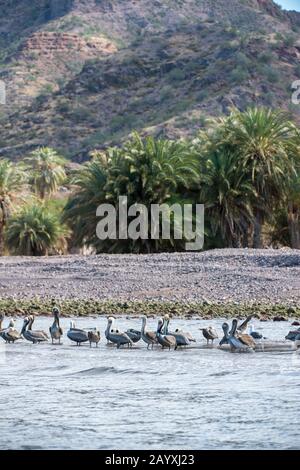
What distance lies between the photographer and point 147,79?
356 feet

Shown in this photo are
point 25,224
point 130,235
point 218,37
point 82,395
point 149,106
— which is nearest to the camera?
point 82,395

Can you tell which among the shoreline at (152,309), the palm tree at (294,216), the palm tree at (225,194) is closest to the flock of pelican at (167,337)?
the shoreline at (152,309)

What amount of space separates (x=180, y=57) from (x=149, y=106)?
845cm

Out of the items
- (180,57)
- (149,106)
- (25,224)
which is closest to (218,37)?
(180,57)

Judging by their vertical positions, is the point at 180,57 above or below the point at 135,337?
above

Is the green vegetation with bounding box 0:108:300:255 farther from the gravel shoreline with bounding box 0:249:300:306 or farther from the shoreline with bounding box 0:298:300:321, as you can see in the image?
the shoreline with bounding box 0:298:300:321

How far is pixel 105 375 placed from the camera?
1900 centimetres

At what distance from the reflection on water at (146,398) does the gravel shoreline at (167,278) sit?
30.5 ft

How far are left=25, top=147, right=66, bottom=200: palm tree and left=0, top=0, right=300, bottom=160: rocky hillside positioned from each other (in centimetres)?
1975

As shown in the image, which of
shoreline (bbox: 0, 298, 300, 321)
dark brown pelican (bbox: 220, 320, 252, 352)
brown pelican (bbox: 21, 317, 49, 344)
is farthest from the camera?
shoreline (bbox: 0, 298, 300, 321)

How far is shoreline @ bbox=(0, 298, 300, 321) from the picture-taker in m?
27.8

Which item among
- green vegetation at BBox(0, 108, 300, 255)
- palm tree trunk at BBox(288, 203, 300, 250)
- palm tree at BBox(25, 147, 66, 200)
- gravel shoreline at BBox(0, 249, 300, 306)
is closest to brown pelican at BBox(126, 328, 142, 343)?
A: gravel shoreline at BBox(0, 249, 300, 306)

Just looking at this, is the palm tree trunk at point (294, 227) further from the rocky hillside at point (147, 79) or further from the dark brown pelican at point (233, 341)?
the rocky hillside at point (147, 79)

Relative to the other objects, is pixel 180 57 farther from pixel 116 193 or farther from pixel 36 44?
pixel 116 193
